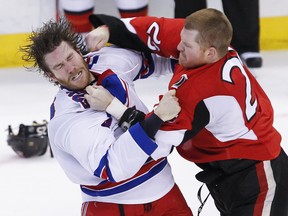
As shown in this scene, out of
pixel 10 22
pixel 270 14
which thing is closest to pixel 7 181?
pixel 10 22

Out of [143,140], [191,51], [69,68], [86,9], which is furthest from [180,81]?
[86,9]

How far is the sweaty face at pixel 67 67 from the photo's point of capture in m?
1.89

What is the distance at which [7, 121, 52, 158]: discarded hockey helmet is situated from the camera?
300 centimetres

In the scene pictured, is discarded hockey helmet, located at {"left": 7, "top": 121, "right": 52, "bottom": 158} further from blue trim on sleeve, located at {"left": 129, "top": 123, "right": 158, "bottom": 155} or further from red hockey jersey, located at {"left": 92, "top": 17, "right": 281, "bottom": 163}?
blue trim on sleeve, located at {"left": 129, "top": 123, "right": 158, "bottom": 155}

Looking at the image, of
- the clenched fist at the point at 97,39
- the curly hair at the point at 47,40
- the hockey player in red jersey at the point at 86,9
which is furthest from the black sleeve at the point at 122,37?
the hockey player in red jersey at the point at 86,9

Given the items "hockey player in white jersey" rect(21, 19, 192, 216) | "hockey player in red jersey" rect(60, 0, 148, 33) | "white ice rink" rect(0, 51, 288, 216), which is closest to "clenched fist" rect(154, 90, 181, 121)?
"hockey player in white jersey" rect(21, 19, 192, 216)

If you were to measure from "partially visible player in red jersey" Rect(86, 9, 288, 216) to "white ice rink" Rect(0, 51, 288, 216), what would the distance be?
556 mm

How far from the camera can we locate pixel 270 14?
4.34 meters

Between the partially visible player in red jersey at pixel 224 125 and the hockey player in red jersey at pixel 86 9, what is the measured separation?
215cm

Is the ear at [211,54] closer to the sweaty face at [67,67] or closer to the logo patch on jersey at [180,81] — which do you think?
the logo patch on jersey at [180,81]

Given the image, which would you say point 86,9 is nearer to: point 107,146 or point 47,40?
point 47,40

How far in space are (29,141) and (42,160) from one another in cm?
10

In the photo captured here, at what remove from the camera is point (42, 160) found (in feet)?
9.87

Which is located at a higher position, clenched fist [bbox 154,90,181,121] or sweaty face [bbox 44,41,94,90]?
sweaty face [bbox 44,41,94,90]
